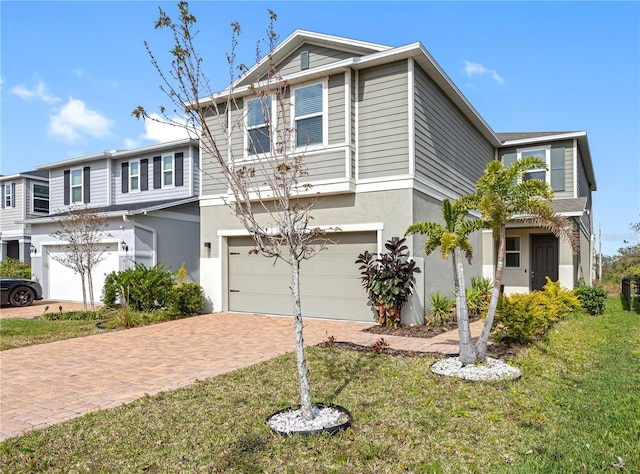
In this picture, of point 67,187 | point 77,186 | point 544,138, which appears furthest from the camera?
point 67,187

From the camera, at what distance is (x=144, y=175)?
61.3ft

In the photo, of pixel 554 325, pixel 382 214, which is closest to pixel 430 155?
pixel 382 214

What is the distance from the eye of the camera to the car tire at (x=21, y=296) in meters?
14.9

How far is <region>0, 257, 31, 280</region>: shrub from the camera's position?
65.6 ft

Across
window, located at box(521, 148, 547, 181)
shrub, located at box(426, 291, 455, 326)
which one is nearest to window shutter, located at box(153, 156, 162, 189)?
shrub, located at box(426, 291, 455, 326)

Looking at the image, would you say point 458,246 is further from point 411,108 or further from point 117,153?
point 117,153

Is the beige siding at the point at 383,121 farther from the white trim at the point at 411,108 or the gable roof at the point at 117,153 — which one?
the gable roof at the point at 117,153

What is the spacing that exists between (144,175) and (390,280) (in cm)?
1344

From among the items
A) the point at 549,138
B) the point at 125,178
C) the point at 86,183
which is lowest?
the point at 86,183

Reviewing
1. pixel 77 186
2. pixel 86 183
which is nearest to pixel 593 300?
pixel 86 183

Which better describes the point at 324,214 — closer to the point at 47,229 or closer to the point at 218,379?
the point at 218,379

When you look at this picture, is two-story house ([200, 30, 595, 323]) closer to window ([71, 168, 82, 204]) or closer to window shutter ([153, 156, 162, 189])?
window shutter ([153, 156, 162, 189])

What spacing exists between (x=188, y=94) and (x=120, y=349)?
226 inches

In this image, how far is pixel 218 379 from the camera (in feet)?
19.1
